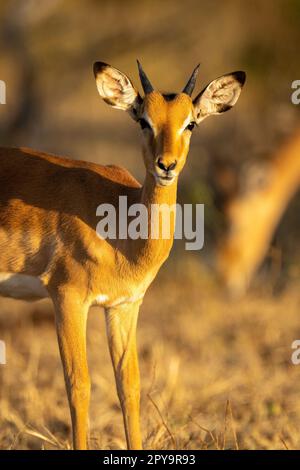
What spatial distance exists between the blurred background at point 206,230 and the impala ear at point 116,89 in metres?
1.59

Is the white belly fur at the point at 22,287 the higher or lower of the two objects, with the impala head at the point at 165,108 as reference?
lower

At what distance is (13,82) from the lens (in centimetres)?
2055

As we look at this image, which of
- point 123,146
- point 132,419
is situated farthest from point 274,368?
point 123,146

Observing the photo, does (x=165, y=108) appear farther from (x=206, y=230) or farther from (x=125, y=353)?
(x=206, y=230)

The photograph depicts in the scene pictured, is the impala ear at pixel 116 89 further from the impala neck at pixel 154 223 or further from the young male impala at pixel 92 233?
the impala neck at pixel 154 223

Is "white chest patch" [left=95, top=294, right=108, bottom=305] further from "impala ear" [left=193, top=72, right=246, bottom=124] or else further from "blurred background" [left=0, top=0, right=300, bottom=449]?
"impala ear" [left=193, top=72, right=246, bottom=124]

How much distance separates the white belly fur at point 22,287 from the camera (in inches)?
224

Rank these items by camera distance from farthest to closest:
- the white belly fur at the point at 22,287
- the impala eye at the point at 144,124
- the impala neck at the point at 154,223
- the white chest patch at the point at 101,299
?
the white belly fur at the point at 22,287
the white chest patch at the point at 101,299
the impala neck at the point at 154,223
the impala eye at the point at 144,124

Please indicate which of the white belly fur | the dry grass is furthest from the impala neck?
the dry grass

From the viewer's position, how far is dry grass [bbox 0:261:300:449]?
6.48 meters

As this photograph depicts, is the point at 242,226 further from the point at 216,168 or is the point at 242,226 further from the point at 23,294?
the point at 23,294

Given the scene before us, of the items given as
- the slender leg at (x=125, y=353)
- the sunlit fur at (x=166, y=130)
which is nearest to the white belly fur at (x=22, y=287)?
the slender leg at (x=125, y=353)

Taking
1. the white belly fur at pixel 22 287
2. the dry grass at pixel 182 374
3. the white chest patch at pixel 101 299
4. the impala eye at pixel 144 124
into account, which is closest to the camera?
the impala eye at pixel 144 124

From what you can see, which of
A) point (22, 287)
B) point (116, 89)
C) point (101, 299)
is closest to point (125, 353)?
point (101, 299)
